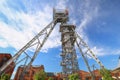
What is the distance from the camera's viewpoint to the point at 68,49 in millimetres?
46469

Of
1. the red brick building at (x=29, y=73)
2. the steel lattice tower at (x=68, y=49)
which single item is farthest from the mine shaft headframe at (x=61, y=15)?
the red brick building at (x=29, y=73)

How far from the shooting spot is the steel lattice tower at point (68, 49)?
45000 millimetres

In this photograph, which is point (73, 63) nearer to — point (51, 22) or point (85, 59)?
point (85, 59)

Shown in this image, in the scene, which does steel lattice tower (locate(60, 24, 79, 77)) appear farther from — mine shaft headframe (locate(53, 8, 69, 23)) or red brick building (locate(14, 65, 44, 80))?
red brick building (locate(14, 65, 44, 80))

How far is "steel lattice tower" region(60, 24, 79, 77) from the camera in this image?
45000mm

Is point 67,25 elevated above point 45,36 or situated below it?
above

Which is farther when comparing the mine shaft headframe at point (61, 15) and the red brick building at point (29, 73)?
the red brick building at point (29, 73)

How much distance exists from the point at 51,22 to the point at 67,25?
5.81 meters

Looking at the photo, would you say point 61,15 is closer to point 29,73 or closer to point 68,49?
point 68,49

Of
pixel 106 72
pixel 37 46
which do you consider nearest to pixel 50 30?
pixel 37 46

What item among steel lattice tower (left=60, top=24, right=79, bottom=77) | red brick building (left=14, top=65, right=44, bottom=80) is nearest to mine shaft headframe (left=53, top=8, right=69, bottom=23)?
steel lattice tower (left=60, top=24, right=79, bottom=77)

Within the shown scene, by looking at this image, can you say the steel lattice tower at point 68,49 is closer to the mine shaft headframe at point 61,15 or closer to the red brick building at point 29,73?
the mine shaft headframe at point 61,15

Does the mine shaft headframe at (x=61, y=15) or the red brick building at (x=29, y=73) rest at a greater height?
the mine shaft headframe at (x=61, y=15)

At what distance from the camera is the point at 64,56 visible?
155ft
